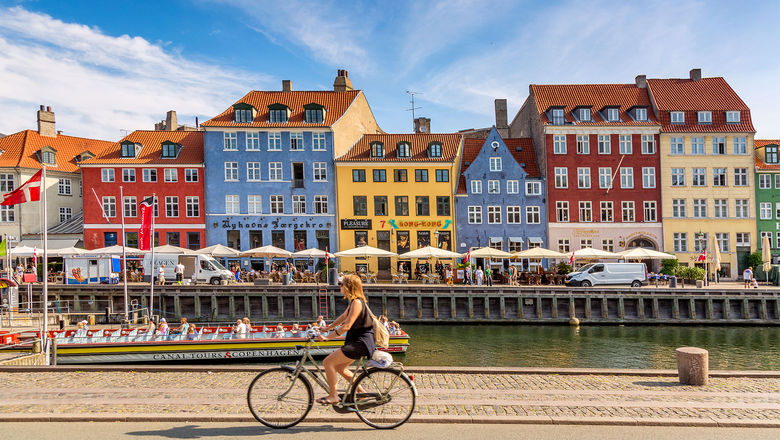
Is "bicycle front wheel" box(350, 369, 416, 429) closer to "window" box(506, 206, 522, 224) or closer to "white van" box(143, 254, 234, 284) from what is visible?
"white van" box(143, 254, 234, 284)

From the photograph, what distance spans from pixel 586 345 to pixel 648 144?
2641 centimetres

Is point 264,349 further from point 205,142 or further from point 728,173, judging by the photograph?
point 728,173

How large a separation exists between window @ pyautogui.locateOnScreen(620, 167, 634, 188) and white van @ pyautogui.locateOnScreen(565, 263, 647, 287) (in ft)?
40.3

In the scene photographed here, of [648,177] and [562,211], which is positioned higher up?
[648,177]

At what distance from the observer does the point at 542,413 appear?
940 cm

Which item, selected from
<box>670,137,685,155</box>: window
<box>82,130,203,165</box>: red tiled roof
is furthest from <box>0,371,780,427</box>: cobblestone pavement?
<box>670,137,685,155</box>: window

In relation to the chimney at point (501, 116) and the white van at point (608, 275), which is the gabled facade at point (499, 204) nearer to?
the white van at point (608, 275)

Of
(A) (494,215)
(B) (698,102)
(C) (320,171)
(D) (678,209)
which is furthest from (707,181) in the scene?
(C) (320,171)

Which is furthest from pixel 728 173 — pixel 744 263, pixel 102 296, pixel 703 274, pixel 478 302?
pixel 102 296

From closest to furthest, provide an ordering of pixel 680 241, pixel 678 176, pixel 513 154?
pixel 680 241, pixel 678 176, pixel 513 154

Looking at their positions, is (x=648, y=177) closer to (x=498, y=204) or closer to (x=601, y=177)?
(x=601, y=177)

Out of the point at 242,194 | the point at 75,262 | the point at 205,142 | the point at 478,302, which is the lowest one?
the point at 478,302

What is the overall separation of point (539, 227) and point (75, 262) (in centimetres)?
3409

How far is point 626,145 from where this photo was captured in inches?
1852
